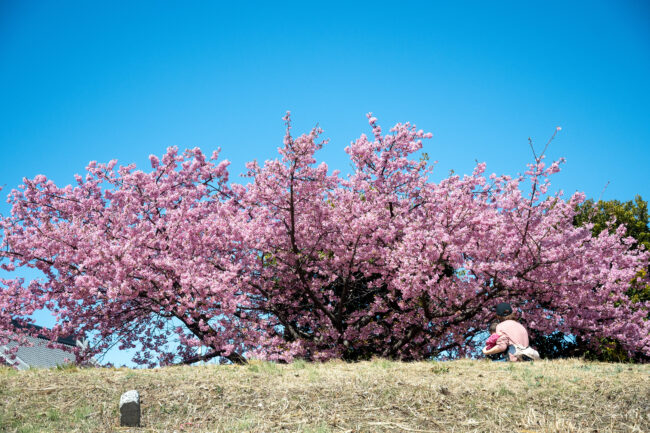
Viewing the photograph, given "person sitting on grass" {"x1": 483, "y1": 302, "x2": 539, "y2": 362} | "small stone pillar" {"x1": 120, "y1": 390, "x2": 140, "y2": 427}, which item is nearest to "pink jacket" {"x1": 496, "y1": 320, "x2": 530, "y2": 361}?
"person sitting on grass" {"x1": 483, "y1": 302, "x2": 539, "y2": 362}

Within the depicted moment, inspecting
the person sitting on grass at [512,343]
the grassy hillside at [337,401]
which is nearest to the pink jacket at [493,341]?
the person sitting on grass at [512,343]

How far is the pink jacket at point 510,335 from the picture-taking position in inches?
394

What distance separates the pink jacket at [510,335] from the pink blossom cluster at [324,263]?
1395mm

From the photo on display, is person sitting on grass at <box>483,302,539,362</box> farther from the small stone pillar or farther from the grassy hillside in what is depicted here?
the small stone pillar

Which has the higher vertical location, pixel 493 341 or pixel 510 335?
pixel 510 335

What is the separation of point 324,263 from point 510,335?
5343mm

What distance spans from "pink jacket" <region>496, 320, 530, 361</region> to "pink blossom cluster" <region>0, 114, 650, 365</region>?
140 centimetres

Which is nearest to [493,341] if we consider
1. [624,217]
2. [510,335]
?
[510,335]

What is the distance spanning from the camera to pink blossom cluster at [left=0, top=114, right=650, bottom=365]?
1176 centimetres

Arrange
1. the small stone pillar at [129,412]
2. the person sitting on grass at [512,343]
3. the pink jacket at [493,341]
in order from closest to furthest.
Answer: the small stone pillar at [129,412] < the person sitting on grass at [512,343] < the pink jacket at [493,341]

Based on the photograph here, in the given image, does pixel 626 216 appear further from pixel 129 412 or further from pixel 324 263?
pixel 129 412

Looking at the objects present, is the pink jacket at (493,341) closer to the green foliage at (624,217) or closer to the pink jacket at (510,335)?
the pink jacket at (510,335)

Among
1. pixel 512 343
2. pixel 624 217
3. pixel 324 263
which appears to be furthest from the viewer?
pixel 624 217

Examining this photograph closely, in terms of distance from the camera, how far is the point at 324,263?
1351 cm
